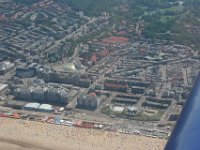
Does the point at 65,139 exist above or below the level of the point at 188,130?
below

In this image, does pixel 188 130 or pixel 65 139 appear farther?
pixel 65 139

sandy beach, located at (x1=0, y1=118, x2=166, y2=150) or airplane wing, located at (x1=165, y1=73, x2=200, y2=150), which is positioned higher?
airplane wing, located at (x1=165, y1=73, x2=200, y2=150)

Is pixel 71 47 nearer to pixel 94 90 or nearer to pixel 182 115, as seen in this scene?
pixel 94 90

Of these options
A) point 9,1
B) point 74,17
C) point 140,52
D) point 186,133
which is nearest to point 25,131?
point 140,52

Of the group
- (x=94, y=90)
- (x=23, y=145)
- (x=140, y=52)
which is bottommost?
(x=23, y=145)

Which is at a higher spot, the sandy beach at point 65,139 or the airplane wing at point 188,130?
the airplane wing at point 188,130

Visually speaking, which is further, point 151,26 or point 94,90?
point 151,26

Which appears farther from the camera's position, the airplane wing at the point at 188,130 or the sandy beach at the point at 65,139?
the sandy beach at the point at 65,139

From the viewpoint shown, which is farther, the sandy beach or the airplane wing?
the sandy beach
